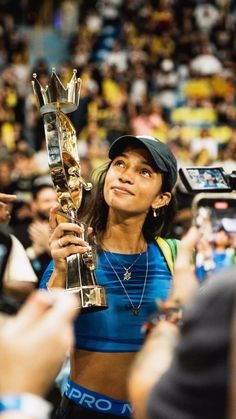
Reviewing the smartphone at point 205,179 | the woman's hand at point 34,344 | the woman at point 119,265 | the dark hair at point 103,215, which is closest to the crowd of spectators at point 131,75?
the dark hair at point 103,215

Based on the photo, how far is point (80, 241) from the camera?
263cm

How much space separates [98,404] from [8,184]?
604 centimetres

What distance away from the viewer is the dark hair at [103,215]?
3.08m

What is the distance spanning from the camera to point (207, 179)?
297cm

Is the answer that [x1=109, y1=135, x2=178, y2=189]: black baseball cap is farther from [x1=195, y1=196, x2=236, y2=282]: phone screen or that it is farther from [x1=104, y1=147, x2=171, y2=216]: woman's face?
[x1=195, y1=196, x2=236, y2=282]: phone screen

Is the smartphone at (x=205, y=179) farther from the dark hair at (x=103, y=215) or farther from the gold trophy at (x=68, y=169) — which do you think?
the gold trophy at (x=68, y=169)

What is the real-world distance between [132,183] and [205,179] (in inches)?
10.4

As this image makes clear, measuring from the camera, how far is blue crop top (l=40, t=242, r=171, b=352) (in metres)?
2.85

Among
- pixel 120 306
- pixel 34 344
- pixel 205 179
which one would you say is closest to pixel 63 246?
pixel 120 306

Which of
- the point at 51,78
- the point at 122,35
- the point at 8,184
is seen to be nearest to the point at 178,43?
the point at 122,35

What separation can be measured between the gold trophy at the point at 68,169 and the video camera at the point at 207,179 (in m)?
0.39

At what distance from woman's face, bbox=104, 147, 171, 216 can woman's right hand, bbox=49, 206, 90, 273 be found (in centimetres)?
32

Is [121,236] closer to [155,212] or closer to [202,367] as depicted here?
[155,212]

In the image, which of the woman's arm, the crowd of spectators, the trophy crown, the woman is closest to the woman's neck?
the woman
